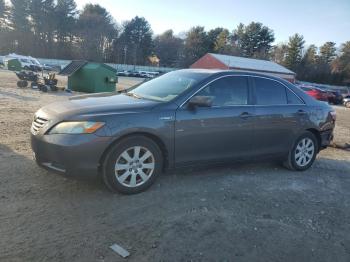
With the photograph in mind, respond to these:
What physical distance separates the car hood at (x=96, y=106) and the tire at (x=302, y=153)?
2.92m

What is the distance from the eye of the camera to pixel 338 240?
3900 millimetres

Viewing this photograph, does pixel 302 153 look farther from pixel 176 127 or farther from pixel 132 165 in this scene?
pixel 132 165

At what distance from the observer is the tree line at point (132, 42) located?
72.3 meters

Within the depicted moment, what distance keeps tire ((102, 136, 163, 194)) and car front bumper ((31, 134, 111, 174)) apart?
0.17 m

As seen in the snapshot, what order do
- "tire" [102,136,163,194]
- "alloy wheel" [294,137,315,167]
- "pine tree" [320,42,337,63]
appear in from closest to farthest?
"tire" [102,136,163,194] < "alloy wheel" [294,137,315,167] < "pine tree" [320,42,337,63]

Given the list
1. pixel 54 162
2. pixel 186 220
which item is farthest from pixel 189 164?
pixel 54 162

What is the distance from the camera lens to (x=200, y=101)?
4.77m

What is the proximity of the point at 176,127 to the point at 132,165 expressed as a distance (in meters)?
0.78

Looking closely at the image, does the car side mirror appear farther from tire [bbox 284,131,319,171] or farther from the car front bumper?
tire [bbox 284,131,319,171]

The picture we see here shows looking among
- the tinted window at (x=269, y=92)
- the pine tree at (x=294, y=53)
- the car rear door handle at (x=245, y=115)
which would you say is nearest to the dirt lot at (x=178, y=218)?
the car rear door handle at (x=245, y=115)

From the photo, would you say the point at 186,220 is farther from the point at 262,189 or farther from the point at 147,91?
the point at 147,91

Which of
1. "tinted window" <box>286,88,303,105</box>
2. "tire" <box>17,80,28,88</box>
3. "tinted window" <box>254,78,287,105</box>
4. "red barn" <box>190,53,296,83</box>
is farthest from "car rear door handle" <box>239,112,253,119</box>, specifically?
"red barn" <box>190,53,296,83</box>

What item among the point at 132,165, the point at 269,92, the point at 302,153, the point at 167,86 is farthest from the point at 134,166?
the point at 302,153

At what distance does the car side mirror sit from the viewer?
15.7 ft
